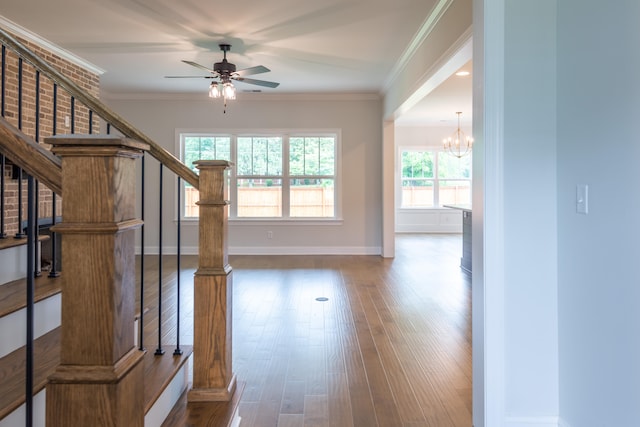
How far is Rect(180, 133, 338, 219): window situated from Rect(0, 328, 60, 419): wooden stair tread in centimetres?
554

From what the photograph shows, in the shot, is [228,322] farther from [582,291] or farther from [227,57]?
[227,57]

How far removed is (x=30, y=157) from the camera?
0.79m

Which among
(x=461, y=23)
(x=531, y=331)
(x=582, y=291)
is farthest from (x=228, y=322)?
(x=461, y=23)

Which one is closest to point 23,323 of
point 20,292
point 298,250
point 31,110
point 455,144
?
point 20,292

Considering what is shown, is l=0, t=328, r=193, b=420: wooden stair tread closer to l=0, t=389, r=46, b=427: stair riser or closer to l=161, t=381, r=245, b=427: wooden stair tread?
l=0, t=389, r=46, b=427: stair riser

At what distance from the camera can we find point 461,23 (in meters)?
3.00

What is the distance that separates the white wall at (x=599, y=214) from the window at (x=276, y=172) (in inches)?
216

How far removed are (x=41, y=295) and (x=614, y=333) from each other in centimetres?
234

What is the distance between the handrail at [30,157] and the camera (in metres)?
0.78

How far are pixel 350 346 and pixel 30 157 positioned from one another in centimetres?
254

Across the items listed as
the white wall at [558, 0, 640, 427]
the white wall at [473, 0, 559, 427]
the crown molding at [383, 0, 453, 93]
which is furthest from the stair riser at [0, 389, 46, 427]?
the crown molding at [383, 0, 453, 93]

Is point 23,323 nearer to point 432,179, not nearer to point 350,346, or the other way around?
point 350,346

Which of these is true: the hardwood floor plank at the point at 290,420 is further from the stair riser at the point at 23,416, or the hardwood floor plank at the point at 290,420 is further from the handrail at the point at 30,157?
the handrail at the point at 30,157

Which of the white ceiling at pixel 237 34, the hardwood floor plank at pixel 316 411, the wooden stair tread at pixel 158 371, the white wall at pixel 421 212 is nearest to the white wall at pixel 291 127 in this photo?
the white ceiling at pixel 237 34
